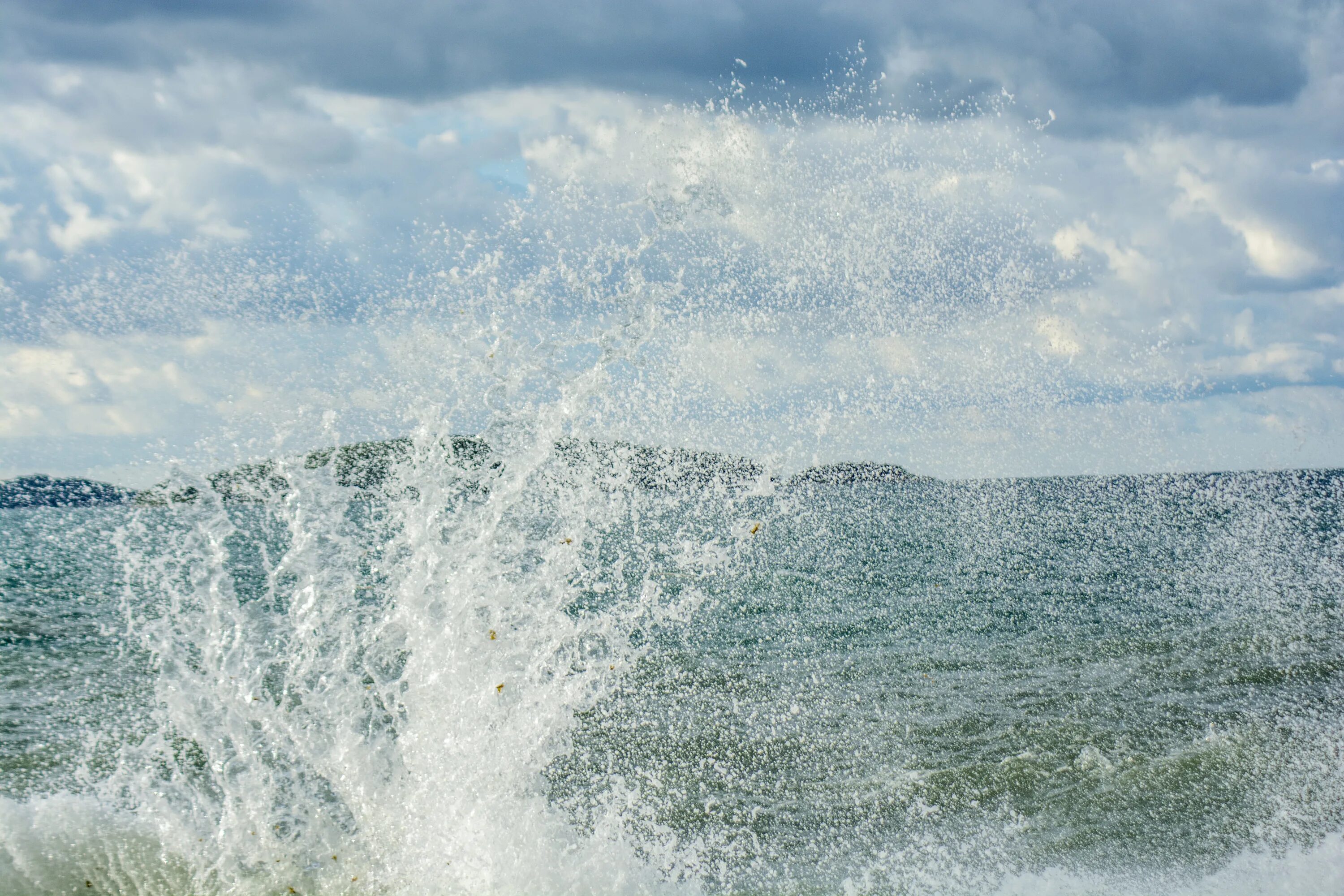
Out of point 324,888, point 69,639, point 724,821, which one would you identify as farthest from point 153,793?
point 69,639

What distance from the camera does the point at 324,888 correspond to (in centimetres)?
641

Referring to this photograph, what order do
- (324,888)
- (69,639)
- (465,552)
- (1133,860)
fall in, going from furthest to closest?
(69,639) < (465,552) < (1133,860) < (324,888)

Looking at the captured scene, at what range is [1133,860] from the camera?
6.87 metres

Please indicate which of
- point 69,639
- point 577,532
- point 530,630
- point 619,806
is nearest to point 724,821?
point 619,806

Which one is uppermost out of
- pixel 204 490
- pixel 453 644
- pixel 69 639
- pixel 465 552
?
pixel 204 490

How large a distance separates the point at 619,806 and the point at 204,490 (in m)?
4.32

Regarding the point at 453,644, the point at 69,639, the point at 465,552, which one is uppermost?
the point at 465,552

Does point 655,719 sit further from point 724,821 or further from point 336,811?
point 336,811

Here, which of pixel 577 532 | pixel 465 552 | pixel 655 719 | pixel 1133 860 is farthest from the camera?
pixel 655 719

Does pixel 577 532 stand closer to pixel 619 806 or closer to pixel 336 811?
pixel 619 806

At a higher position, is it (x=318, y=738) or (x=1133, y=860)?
(x=318, y=738)

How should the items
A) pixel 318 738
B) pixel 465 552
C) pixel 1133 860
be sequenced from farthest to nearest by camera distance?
pixel 465 552 → pixel 318 738 → pixel 1133 860

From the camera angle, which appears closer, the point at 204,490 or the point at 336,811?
the point at 336,811

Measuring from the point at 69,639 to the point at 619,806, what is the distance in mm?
17313
